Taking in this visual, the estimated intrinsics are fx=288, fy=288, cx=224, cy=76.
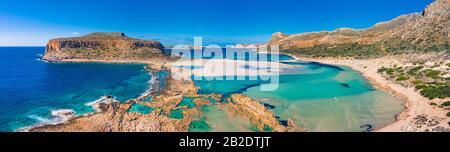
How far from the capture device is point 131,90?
1529 inches

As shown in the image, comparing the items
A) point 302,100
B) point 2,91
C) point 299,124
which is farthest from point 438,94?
point 2,91

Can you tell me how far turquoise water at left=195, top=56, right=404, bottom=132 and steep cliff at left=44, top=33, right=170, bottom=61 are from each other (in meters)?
52.6

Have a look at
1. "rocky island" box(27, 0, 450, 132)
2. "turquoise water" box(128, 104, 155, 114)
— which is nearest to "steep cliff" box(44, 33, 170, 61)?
"rocky island" box(27, 0, 450, 132)

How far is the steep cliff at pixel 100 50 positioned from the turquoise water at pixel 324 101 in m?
52.6

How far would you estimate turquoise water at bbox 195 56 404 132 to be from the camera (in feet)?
79.0

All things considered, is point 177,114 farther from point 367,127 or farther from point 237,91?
point 367,127

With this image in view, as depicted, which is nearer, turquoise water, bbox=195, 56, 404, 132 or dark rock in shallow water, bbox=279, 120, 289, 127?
dark rock in shallow water, bbox=279, 120, 289, 127

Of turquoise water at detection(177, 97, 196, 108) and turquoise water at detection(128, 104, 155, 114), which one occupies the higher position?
turquoise water at detection(177, 97, 196, 108)

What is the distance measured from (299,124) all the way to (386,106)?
11139 millimetres

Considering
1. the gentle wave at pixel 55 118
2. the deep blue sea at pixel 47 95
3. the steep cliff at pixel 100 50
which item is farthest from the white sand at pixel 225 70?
the steep cliff at pixel 100 50

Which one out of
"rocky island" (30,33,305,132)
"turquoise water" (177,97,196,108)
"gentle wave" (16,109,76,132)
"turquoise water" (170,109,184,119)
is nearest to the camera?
"rocky island" (30,33,305,132)

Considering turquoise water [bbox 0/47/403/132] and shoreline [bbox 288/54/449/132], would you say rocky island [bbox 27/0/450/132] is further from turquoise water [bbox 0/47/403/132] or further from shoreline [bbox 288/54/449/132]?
turquoise water [bbox 0/47/403/132]

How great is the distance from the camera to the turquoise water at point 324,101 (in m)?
24.1
